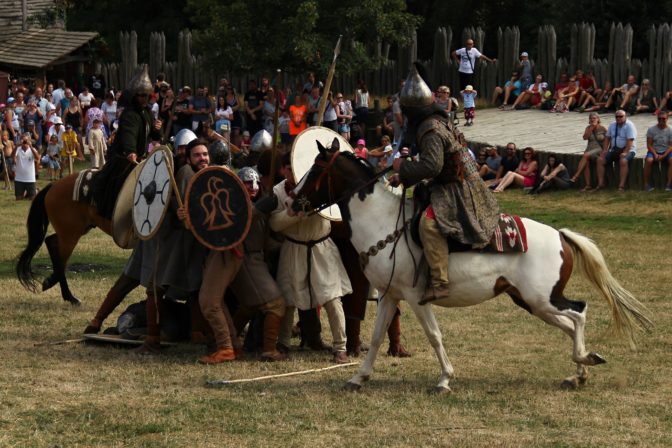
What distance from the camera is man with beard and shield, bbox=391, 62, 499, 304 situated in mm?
9234

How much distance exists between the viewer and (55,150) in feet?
92.9

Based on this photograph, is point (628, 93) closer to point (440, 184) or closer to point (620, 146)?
point (620, 146)

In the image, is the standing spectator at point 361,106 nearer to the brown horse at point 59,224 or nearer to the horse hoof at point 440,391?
the brown horse at point 59,224

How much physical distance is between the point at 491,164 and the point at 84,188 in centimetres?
1170

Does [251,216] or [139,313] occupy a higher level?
[251,216]

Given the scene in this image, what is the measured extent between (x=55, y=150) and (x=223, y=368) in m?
18.9

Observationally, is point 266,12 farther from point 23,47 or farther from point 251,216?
point 251,216

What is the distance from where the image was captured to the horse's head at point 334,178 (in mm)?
9609

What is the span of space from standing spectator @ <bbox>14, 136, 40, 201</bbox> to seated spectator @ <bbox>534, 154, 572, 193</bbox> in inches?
365

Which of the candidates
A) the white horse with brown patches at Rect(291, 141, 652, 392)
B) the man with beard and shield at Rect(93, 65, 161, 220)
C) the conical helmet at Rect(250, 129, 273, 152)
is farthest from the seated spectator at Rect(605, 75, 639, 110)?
the white horse with brown patches at Rect(291, 141, 652, 392)

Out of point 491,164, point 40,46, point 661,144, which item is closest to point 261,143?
point 661,144

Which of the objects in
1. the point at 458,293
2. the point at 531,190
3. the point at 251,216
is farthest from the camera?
the point at 531,190

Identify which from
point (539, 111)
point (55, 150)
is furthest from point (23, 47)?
point (539, 111)

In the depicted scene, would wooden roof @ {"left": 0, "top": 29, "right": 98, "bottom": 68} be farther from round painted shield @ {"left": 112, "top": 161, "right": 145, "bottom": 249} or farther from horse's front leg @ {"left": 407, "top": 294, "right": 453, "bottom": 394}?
horse's front leg @ {"left": 407, "top": 294, "right": 453, "bottom": 394}
